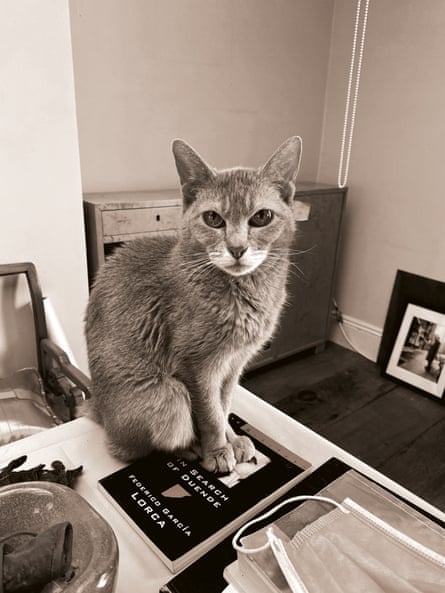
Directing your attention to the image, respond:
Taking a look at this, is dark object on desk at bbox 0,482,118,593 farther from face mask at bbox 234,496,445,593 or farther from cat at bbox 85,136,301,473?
cat at bbox 85,136,301,473

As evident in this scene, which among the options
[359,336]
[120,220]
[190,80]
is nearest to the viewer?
[120,220]

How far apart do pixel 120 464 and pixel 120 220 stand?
3.45 feet

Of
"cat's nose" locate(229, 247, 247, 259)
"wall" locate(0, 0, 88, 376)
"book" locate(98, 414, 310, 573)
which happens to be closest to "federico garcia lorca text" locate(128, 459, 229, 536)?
"book" locate(98, 414, 310, 573)

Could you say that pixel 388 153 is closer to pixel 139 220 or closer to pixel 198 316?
pixel 139 220

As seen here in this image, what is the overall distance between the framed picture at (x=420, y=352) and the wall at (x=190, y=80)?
126 cm

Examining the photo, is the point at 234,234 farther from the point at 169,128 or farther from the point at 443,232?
the point at 443,232

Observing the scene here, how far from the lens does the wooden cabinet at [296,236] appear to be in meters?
1.65

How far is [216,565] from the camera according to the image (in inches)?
23.8

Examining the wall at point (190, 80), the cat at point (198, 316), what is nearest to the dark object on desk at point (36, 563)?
the cat at point (198, 316)

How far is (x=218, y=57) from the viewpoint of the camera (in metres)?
2.19

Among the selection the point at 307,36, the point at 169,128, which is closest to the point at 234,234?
the point at 169,128

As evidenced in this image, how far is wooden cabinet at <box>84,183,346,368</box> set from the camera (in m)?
1.65

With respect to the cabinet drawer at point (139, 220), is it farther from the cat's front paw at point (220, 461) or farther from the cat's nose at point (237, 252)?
the cat's front paw at point (220, 461)

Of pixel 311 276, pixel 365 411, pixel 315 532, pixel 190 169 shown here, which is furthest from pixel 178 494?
pixel 311 276
